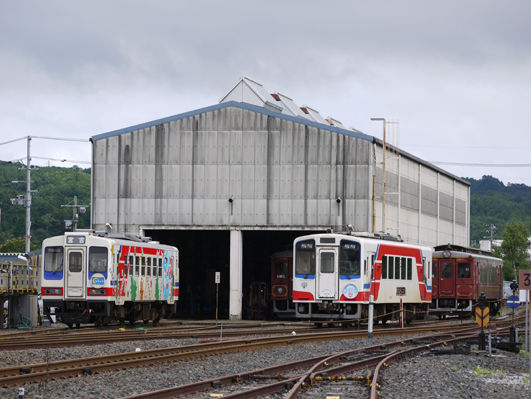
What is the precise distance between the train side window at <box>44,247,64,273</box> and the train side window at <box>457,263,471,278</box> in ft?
66.7

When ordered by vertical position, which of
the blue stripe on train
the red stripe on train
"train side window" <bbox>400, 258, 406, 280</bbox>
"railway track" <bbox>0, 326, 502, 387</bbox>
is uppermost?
"train side window" <bbox>400, 258, 406, 280</bbox>

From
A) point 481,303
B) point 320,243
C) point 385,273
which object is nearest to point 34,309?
point 320,243

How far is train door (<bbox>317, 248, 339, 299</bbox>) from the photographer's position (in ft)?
101

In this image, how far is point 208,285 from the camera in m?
51.9

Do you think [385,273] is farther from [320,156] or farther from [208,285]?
[208,285]

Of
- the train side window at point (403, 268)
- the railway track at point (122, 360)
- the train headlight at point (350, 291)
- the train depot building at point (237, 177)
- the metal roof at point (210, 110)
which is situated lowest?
the railway track at point (122, 360)

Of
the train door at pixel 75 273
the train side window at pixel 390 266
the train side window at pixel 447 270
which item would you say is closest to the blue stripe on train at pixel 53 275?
the train door at pixel 75 273

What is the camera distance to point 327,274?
3106cm

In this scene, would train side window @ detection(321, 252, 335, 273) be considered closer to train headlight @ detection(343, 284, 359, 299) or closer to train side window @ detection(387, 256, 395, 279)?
train headlight @ detection(343, 284, 359, 299)

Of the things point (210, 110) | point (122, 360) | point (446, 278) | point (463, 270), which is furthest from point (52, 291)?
point (463, 270)

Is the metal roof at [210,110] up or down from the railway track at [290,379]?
up

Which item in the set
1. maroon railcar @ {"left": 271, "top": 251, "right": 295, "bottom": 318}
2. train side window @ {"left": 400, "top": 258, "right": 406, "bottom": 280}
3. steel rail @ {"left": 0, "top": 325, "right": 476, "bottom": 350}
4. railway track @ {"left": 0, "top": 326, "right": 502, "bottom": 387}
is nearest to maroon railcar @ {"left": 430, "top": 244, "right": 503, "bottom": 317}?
maroon railcar @ {"left": 271, "top": 251, "right": 295, "bottom": 318}

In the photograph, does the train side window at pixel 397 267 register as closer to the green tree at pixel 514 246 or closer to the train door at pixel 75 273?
the train door at pixel 75 273

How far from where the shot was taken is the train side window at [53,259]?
29609mm
